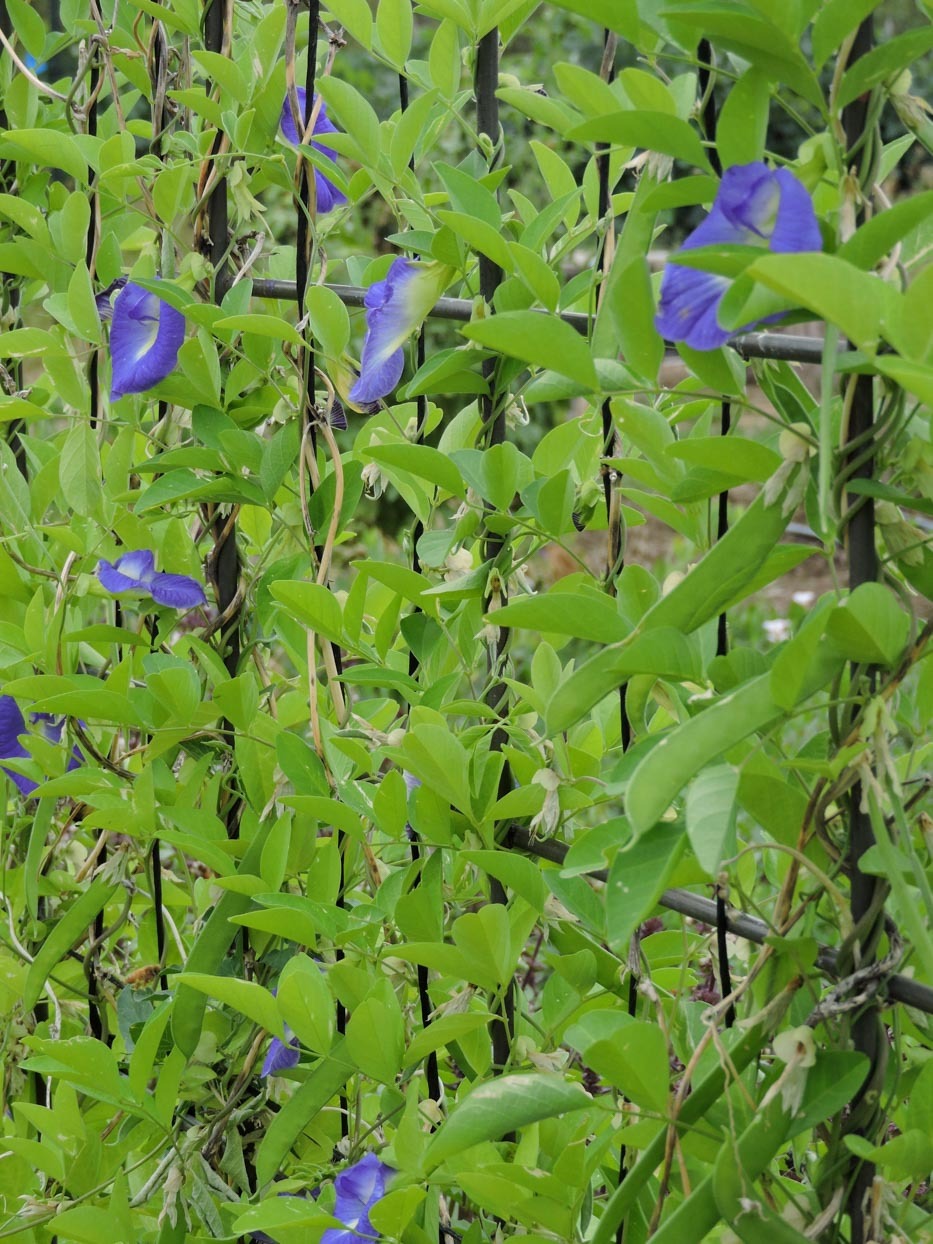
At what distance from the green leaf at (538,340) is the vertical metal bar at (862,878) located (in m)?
0.12

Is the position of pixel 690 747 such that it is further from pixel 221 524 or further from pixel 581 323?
pixel 221 524

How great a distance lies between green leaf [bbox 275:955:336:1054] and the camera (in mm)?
758

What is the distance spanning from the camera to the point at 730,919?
2.26ft

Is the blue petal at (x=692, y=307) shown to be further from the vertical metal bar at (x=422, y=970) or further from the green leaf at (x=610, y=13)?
the vertical metal bar at (x=422, y=970)

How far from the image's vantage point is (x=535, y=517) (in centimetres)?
76

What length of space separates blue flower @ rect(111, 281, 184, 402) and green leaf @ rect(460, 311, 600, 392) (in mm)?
432

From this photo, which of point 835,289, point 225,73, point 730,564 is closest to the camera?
point 835,289

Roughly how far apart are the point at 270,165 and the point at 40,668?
0.41 m

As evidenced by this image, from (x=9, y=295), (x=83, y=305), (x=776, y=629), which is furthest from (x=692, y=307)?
(x=776, y=629)

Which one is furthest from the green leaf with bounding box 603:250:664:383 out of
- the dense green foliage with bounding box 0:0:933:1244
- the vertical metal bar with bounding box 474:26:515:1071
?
the vertical metal bar with bounding box 474:26:515:1071

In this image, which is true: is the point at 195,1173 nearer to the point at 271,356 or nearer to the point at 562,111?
the point at 271,356

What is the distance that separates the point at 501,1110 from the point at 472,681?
1.14 feet

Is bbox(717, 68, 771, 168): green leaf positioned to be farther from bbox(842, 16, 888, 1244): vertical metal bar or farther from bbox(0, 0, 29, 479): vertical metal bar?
bbox(0, 0, 29, 479): vertical metal bar

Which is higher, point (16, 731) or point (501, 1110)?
point (501, 1110)
